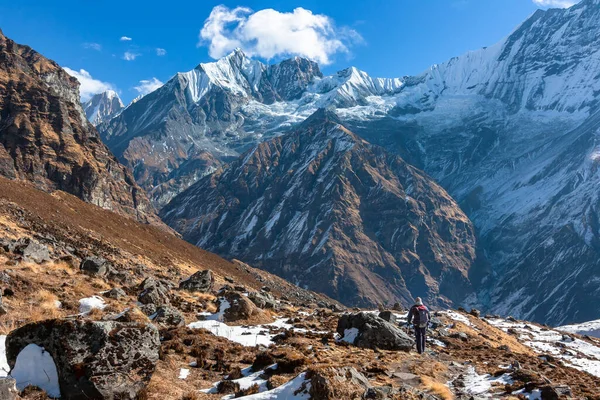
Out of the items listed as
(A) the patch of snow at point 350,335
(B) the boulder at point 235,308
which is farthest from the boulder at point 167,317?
(A) the patch of snow at point 350,335

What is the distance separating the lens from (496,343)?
43.7 metres

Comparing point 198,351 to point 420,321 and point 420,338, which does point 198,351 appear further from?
point 420,338

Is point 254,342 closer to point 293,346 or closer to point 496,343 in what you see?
point 293,346

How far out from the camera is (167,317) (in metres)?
21.3

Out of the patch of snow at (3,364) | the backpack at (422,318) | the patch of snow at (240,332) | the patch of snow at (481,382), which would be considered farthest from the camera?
the backpack at (422,318)

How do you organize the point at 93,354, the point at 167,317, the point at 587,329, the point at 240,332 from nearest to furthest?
the point at 93,354 → the point at 167,317 → the point at 240,332 → the point at 587,329

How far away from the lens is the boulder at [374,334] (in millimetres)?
21844

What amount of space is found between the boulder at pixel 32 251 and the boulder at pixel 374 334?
19.3 m

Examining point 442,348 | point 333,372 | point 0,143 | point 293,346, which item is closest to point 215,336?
Answer: point 293,346

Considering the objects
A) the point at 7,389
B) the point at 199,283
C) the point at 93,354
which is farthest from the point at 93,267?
the point at 7,389

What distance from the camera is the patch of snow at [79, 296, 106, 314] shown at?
63.0 feet

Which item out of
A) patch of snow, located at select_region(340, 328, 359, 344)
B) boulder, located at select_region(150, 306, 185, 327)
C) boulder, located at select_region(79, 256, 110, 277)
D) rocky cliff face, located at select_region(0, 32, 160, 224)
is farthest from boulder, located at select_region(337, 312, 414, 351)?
rocky cliff face, located at select_region(0, 32, 160, 224)

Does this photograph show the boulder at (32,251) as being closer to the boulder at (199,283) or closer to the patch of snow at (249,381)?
the boulder at (199,283)

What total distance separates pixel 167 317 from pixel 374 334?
10631mm
